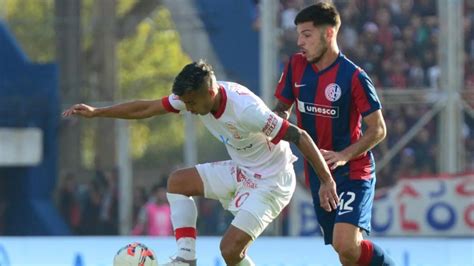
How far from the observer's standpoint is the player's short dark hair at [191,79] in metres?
7.57

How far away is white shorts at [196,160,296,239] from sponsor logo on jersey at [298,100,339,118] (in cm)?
44

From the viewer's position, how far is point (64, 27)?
1978 centimetres

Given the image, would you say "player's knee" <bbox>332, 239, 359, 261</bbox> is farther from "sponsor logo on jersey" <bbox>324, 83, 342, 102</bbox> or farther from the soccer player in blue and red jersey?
"sponsor logo on jersey" <bbox>324, 83, 342, 102</bbox>

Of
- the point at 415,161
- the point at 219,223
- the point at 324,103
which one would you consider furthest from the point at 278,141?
the point at 219,223

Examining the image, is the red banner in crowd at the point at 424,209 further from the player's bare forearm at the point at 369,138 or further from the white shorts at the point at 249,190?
the player's bare forearm at the point at 369,138

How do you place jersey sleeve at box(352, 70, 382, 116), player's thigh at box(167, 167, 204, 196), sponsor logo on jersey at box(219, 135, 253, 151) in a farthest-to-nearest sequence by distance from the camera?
player's thigh at box(167, 167, 204, 196), sponsor logo on jersey at box(219, 135, 253, 151), jersey sleeve at box(352, 70, 382, 116)

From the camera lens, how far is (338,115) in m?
8.09

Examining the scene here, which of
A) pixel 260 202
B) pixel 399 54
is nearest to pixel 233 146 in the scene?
pixel 260 202

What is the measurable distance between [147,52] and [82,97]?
11463 millimetres

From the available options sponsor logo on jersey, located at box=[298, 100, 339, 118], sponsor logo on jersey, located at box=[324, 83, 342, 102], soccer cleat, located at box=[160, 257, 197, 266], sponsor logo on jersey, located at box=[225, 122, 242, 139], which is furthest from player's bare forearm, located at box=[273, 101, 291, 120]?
soccer cleat, located at box=[160, 257, 197, 266]

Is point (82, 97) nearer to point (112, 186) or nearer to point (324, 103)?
point (112, 186)

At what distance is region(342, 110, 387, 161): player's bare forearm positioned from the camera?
309 inches

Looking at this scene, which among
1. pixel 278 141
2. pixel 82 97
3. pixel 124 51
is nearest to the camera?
pixel 278 141

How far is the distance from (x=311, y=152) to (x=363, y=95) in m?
0.62
